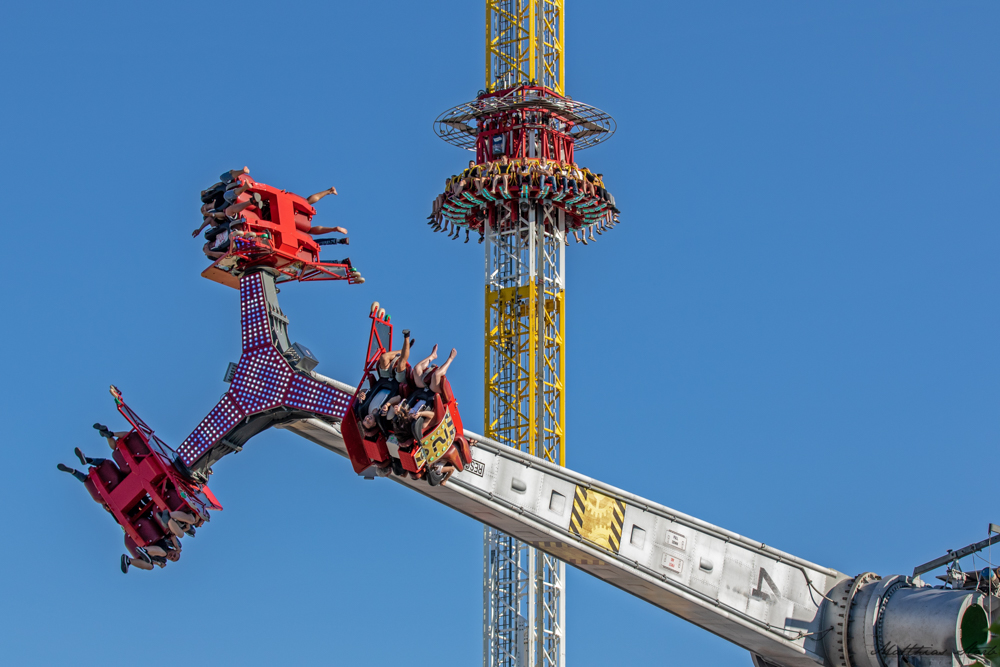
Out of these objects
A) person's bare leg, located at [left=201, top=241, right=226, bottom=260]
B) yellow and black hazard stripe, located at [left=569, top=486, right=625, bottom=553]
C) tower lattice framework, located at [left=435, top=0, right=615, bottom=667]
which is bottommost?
yellow and black hazard stripe, located at [left=569, top=486, right=625, bottom=553]

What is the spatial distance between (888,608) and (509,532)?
30.4 feet

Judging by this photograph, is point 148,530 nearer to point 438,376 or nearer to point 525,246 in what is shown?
point 438,376

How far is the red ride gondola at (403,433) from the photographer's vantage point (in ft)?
137

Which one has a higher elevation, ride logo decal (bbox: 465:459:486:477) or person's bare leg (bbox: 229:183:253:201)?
person's bare leg (bbox: 229:183:253:201)

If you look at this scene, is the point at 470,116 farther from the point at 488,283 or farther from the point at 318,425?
the point at 318,425

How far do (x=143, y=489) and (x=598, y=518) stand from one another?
1079cm

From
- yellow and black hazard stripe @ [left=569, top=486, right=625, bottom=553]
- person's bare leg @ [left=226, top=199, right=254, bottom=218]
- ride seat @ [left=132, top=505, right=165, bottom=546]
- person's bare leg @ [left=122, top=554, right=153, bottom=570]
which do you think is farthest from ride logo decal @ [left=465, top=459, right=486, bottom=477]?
person's bare leg @ [left=226, top=199, right=254, bottom=218]

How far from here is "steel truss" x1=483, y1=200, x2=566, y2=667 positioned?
231 feet

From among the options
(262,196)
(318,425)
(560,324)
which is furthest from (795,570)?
(560,324)

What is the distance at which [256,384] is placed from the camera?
45688 mm

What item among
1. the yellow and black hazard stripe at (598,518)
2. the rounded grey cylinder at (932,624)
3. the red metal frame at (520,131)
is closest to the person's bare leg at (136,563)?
the yellow and black hazard stripe at (598,518)

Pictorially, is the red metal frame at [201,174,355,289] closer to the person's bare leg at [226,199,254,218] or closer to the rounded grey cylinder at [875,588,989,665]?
the person's bare leg at [226,199,254,218]

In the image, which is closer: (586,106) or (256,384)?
→ (256,384)

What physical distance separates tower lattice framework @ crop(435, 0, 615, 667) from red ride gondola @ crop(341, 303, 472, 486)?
2839cm
